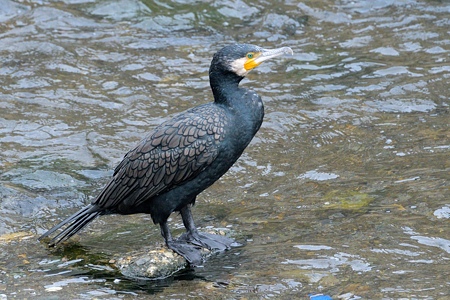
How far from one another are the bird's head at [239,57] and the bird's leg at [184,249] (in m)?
1.16

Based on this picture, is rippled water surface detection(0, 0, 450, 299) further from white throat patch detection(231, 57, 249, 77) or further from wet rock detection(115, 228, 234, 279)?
white throat patch detection(231, 57, 249, 77)

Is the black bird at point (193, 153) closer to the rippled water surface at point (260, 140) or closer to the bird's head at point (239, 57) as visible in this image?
the bird's head at point (239, 57)

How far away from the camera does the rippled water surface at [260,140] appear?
5.02 metres

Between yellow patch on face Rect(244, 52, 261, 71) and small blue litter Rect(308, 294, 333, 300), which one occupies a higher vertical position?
yellow patch on face Rect(244, 52, 261, 71)

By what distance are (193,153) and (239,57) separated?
→ 745 mm

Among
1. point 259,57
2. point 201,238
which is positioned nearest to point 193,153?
point 201,238

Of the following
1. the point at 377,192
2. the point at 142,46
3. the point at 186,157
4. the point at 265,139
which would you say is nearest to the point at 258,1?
the point at 142,46

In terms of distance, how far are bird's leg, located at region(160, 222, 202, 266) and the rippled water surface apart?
88 millimetres

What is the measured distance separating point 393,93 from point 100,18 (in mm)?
4441

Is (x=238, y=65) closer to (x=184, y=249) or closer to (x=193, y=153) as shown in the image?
(x=193, y=153)

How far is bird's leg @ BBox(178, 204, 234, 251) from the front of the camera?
547 centimetres

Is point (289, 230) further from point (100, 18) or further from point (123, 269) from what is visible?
point (100, 18)

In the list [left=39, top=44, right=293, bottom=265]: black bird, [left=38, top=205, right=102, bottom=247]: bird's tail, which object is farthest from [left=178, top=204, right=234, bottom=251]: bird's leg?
[left=38, top=205, right=102, bottom=247]: bird's tail

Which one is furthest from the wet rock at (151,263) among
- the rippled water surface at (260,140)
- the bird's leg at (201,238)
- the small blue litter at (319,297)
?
the small blue litter at (319,297)
